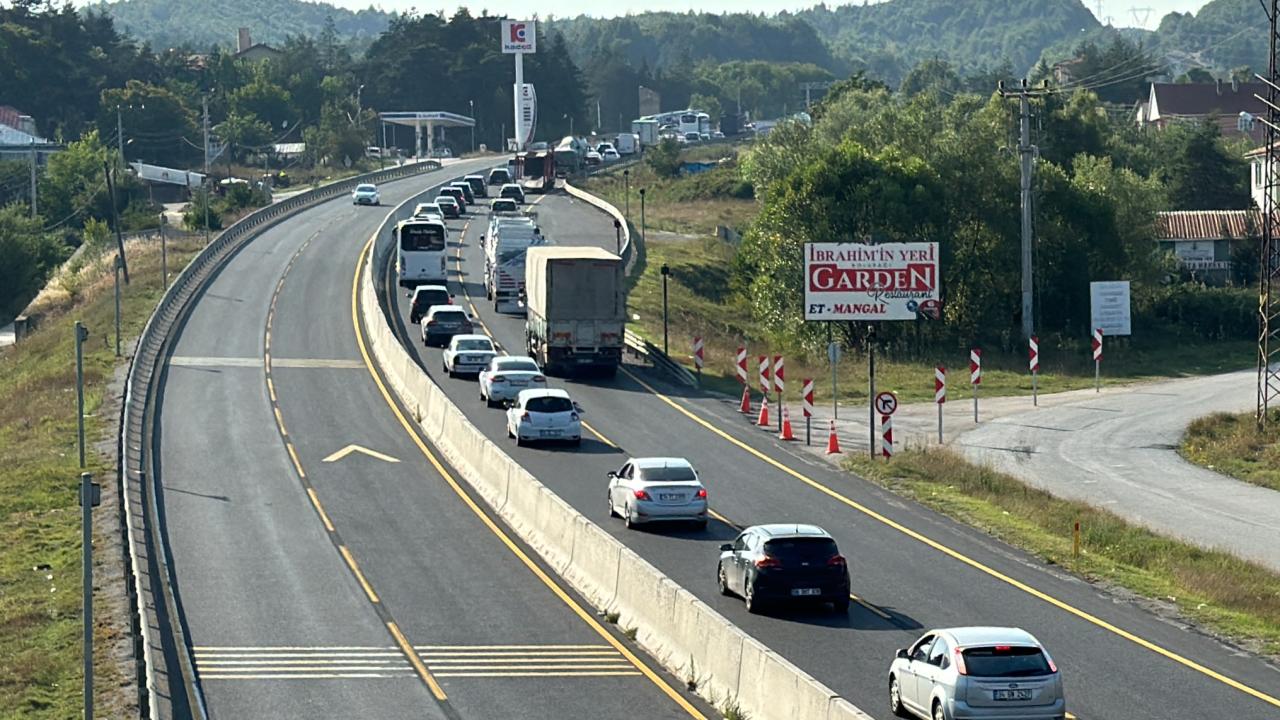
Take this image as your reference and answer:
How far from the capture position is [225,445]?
46812mm

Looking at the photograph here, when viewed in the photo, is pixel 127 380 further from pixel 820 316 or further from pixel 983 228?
pixel 983 228

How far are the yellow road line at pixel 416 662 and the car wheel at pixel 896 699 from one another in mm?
6299

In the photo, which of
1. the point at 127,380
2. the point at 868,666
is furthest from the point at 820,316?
the point at 868,666

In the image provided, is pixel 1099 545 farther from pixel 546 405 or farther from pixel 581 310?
pixel 581 310

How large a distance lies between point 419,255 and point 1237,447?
133ft

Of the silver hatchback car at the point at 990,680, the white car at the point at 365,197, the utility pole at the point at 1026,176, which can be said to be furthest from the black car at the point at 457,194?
the silver hatchback car at the point at 990,680

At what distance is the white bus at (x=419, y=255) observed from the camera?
7919 centimetres

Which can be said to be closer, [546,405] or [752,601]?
[752,601]

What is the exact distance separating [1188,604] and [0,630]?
20.9 m

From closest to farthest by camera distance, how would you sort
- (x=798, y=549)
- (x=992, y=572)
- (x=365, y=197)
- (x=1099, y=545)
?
1. (x=798, y=549)
2. (x=992, y=572)
3. (x=1099, y=545)
4. (x=365, y=197)

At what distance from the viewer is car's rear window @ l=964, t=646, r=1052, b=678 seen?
2056 cm

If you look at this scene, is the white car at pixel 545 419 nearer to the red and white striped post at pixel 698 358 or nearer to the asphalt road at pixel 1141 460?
the asphalt road at pixel 1141 460

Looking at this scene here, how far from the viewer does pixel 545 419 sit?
4559 centimetres

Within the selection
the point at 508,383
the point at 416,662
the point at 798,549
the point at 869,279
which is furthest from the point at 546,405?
the point at 416,662
